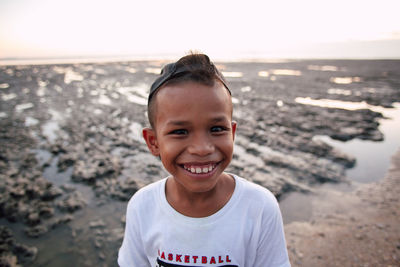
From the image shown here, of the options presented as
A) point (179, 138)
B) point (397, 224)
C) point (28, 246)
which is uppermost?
point (179, 138)

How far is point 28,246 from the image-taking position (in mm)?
3357

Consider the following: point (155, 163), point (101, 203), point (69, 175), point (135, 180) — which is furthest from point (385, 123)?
point (69, 175)

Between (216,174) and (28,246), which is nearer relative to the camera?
(216,174)

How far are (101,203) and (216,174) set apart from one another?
11.6 feet

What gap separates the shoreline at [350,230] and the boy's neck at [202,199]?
7.12ft

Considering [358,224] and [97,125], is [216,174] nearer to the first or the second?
[358,224]

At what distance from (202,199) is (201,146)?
395 millimetres

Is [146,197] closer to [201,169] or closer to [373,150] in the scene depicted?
[201,169]

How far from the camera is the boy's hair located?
137 centimetres

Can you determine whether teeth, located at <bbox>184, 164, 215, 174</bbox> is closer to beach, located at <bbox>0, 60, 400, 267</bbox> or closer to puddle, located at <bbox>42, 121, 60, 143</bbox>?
beach, located at <bbox>0, 60, 400, 267</bbox>

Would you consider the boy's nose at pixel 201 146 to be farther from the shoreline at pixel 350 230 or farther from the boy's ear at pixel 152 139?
the shoreline at pixel 350 230

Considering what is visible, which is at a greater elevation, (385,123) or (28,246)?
(385,123)

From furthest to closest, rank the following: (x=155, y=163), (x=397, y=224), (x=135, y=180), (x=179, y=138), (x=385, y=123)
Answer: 1. (x=385, y=123)
2. (x=155, y=163)
3. (x=135, y=180)
4. (x=397, y=224)
5. (x=179, y=138)

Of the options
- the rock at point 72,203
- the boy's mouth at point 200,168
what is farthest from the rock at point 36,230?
the boy's mouth at point 200,168
